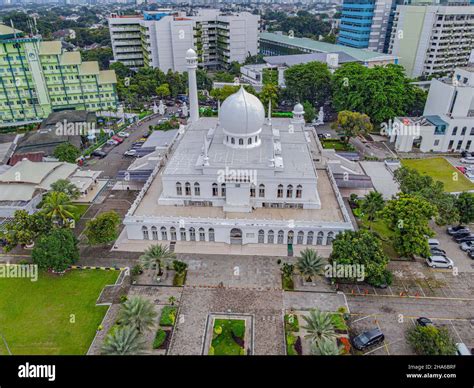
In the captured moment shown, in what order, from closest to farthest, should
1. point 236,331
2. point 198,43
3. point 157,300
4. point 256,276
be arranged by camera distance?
point 236,331, point 157,300, point 256,276, point 198,43

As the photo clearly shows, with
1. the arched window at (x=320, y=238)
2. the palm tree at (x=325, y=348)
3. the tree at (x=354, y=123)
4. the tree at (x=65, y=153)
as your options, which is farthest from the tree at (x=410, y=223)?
the tree at (x=65, y=153)

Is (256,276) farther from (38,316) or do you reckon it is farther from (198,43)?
(198,43)

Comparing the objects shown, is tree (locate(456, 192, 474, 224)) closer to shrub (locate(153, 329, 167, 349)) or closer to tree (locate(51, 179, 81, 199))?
shrub (locate(153, 329, 167, 349))

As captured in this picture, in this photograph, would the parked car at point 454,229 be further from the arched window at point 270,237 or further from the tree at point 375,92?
the tree at point 375,92

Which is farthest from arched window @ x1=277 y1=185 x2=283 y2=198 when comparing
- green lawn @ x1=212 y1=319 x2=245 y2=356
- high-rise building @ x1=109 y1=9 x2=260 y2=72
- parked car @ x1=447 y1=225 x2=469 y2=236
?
high-rise building @ x1=109 y1=9 x2=260 y2=72

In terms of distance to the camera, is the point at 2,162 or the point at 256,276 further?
the point at 2,162

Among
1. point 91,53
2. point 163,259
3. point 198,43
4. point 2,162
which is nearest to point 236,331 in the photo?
point 163,259
